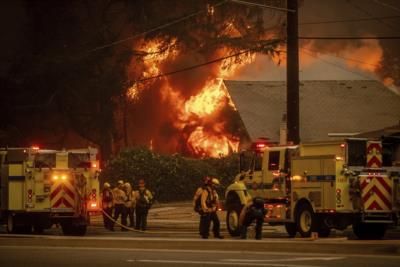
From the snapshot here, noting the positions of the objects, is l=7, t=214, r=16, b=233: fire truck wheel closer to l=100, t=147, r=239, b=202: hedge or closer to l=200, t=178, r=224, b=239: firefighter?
l=200, t=178, r=224, b=239: firefighter

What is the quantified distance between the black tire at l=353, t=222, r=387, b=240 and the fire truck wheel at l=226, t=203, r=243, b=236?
3.37 meters

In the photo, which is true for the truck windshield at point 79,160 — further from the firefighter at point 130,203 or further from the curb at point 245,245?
the curb at point 245,245

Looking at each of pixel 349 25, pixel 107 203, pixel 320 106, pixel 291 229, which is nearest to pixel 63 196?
pixel 107 203

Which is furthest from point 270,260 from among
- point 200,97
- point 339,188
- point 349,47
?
point 349,47

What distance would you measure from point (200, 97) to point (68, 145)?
9.82m

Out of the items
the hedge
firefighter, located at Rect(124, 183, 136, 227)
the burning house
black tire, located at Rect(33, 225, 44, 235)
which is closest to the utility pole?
firefighter, located at Rect(124, 183, 136, 227)

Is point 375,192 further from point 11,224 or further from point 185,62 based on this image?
point 185,62

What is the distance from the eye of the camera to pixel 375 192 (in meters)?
21.9

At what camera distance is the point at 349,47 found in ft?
198

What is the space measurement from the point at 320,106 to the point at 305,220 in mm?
25608

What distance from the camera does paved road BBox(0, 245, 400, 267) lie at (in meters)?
16.0

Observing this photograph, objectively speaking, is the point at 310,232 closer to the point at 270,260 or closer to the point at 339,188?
the point at 339,188

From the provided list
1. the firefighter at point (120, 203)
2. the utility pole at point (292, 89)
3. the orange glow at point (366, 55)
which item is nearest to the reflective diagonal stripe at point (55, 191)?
the firefighter at point (120, 203)

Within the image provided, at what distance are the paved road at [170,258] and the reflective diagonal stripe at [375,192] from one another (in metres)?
4.19
